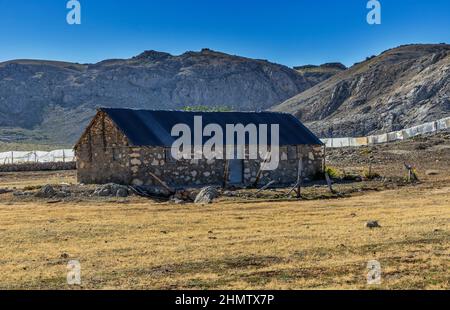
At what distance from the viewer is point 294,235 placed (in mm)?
17562

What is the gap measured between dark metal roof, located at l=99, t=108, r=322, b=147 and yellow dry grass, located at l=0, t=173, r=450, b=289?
1001 cm

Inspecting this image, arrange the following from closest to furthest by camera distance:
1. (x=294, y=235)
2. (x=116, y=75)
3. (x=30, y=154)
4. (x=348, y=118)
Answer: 1. (x=294, y=235)
2. (x=30, y=154)
3. (x=348, y=118)
4. (x=116, y=75)

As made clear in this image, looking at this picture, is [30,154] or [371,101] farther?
[371,101]

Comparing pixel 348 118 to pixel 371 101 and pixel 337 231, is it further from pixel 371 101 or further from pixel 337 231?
pixel 337 231

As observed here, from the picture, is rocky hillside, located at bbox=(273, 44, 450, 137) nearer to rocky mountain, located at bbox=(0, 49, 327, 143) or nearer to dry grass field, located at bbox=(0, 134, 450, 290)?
rocky mountain, located at bbox=(0, 49, 327, 143)

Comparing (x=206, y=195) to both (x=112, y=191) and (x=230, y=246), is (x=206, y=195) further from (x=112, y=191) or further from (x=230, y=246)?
(x=230, y=246)

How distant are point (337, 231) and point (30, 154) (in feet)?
222

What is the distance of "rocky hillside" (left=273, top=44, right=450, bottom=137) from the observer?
302ft

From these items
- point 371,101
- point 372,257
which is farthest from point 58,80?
point 372,257

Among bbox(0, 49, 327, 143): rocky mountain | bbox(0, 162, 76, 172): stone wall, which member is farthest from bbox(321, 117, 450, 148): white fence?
bbox(0, 49, 327, 143): rocky mountain

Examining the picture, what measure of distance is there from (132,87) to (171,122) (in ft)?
441

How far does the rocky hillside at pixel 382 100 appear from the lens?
92.2 metres

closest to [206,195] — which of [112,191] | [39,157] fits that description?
[112,191]

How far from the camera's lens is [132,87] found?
170875mm
